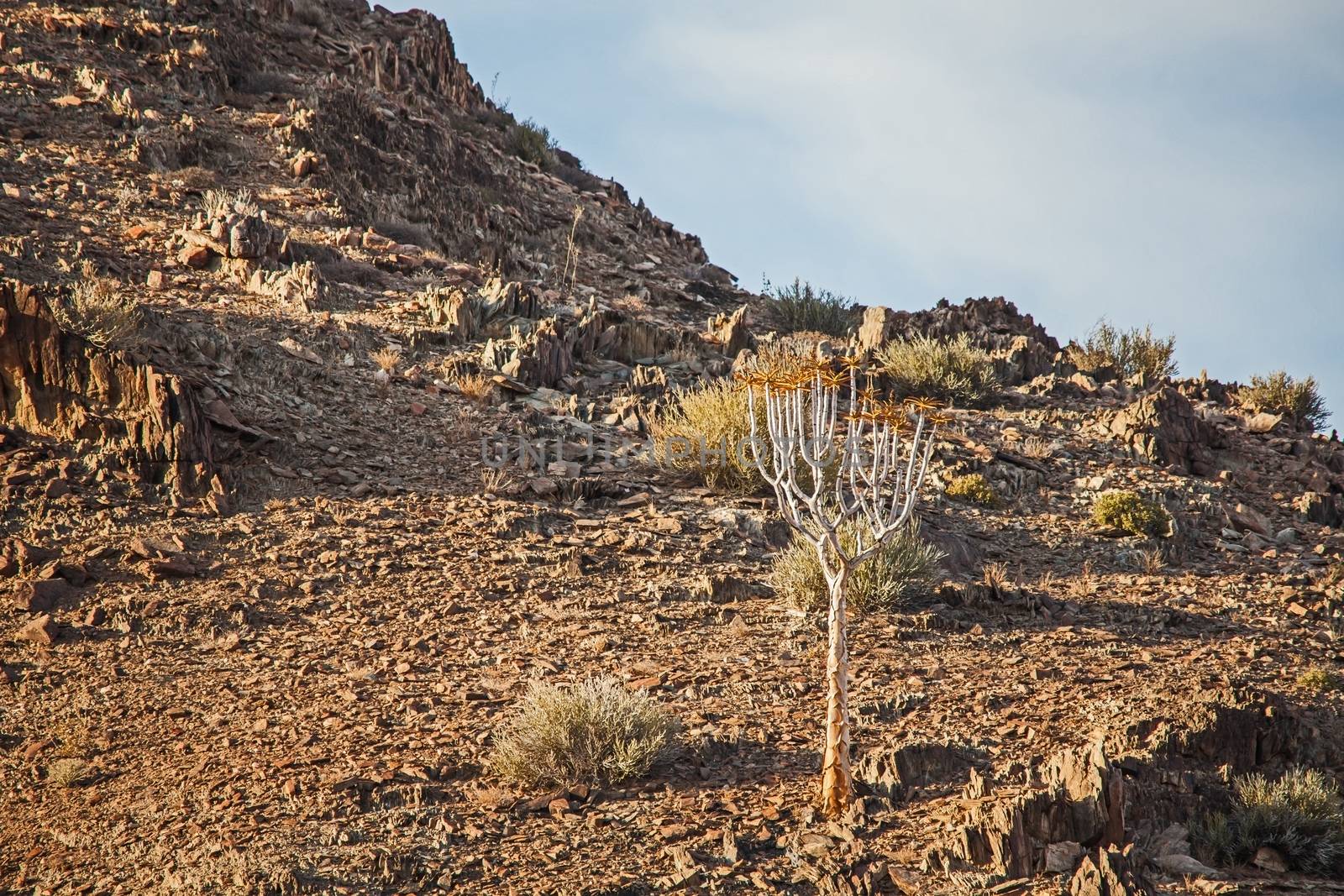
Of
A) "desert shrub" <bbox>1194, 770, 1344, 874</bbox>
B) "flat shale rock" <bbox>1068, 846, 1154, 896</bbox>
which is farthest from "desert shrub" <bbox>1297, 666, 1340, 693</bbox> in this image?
"flat shale rock" <bbox>1068, 846, 1154, 896</bbox>

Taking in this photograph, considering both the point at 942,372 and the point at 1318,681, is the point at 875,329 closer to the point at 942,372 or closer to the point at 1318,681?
the point at 942,372

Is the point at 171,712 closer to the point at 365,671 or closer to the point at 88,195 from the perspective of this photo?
the point at 365,671

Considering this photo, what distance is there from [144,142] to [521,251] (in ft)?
21.0

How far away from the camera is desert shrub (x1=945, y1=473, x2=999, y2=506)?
11531mm

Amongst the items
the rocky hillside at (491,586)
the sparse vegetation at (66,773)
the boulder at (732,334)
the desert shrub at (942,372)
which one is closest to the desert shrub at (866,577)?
the rocky hillside at (491,586)

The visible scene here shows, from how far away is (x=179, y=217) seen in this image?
15.2 meters

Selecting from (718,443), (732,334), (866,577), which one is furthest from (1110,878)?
(732,334)

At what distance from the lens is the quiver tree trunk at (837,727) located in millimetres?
5398

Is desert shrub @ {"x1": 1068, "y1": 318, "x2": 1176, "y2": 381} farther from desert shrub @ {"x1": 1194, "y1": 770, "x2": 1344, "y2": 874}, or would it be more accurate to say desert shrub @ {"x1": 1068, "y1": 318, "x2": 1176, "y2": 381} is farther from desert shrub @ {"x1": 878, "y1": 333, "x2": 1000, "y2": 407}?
desert shrub @ {"x1": 1194, "y1": 770, "x2": 1344, "y2": 874}

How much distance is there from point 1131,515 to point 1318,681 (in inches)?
137

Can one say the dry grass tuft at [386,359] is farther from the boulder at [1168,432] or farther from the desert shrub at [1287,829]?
the desert shrub at [1287,829]

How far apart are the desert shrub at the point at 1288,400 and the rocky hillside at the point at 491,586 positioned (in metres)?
0.36

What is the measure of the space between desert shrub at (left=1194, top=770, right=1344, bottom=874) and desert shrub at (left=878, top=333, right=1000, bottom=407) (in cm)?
915

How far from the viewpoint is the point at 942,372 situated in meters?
14.7
